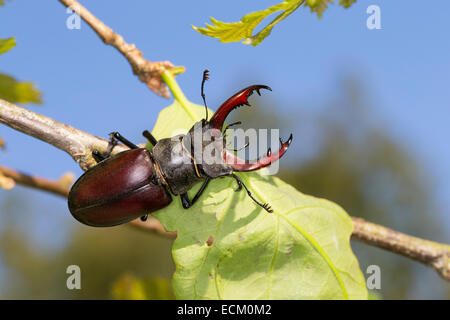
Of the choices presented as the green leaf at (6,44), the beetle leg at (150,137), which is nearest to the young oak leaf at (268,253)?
the beetle leg at (150,137)

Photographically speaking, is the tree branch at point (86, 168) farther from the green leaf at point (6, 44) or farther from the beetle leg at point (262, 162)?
the beetle leg at point (262, 162)

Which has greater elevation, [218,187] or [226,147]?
[226,147]

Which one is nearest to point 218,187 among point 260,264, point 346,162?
point 260,264

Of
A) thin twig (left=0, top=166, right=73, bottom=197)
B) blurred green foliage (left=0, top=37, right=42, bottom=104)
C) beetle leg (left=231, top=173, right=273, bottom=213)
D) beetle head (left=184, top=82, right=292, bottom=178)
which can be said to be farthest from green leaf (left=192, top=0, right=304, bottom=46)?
thin twig (left=0, top=166, right=73, bottom=197)

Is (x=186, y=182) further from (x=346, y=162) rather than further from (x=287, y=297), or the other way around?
(x=346, y=162)

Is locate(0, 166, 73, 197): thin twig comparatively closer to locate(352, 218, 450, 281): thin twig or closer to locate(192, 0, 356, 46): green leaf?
locate(192, 0, 356, 46): green leaf
